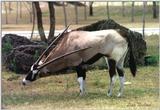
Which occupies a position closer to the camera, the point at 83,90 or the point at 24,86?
the point at 83,90

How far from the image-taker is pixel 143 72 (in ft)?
43.3

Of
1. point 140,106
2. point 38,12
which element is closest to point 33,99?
point 140,106

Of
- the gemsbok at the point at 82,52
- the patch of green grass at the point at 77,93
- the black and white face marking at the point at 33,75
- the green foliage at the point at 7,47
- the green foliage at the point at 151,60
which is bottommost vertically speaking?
the green foliage at the point at 151,60

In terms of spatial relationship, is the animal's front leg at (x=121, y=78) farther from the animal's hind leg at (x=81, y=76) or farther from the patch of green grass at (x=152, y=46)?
the patch of green grass at (x=152, y=46)

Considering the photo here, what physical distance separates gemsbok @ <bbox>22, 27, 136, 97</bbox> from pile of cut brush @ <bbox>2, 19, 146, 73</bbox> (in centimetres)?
199

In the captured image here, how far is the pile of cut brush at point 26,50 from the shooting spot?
1326cm

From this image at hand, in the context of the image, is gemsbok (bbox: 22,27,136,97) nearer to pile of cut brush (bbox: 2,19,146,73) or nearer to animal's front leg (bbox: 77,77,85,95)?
animal's front leg (bbox: 77,77,85,95)

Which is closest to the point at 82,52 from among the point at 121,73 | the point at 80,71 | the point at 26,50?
the point at 80,71

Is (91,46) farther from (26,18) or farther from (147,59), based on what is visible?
(26,18)

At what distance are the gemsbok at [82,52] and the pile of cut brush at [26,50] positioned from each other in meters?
1.99

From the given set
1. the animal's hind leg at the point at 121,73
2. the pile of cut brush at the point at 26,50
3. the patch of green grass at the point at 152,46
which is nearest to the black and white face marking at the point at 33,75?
the animal's hind leg at the point at 121,73

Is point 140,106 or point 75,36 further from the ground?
point 75,36

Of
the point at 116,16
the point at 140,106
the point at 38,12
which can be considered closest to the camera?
the point at 140,106

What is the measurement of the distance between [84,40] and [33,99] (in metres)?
1.47
